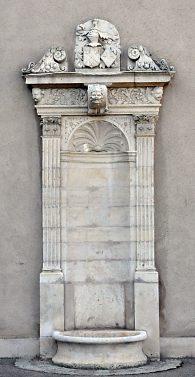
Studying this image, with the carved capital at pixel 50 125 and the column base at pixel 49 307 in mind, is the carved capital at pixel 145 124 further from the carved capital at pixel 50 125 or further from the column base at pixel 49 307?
the column base at pixel 49 307

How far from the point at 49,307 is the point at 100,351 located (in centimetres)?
87

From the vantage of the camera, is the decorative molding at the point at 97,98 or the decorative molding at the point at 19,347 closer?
the decorative molding at the point at 97,98

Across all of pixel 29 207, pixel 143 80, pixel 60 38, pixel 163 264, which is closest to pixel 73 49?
pixel 60 38

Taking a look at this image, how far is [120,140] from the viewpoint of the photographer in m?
10.4

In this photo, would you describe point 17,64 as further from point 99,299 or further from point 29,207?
point 99,299

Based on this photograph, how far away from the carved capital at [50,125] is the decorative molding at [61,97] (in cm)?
18

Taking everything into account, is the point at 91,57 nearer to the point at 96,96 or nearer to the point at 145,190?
the point at 96,96

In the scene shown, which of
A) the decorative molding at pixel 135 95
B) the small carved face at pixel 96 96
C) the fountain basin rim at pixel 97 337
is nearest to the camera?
the fountain basin rim at pixel 97 337

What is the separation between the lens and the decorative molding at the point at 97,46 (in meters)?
10.3

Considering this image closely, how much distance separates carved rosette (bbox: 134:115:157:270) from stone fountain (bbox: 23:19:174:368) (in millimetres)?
11

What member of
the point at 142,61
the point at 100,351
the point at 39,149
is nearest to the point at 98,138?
the point at 39,149

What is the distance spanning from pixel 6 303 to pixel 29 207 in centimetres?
109

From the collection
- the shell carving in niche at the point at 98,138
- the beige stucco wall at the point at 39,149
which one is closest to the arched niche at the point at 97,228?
the shell carving in niche at the point at 98,138

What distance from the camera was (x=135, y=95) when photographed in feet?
33.8
